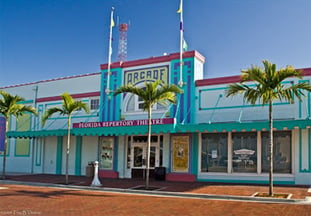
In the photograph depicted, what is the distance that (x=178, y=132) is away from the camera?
66.8ft

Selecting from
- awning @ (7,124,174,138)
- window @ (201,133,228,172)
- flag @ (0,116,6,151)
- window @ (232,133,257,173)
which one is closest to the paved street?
awning @ (7,124,174,138)

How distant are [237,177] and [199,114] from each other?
407 cm

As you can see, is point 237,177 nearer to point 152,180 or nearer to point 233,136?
point 233,136

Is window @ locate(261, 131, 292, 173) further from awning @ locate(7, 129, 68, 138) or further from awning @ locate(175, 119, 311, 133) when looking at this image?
awning @ locate(7, 129, 68, 138)

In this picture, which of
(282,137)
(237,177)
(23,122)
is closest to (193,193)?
(237,177)

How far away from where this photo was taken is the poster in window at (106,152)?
23562 millimetres

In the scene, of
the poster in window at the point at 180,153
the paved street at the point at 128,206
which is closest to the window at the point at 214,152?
the poster in window at the point at 180,153

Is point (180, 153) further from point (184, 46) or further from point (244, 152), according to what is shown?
point (184, 46)

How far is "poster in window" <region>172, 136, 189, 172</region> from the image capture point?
20.7m

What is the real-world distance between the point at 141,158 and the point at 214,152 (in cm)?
480

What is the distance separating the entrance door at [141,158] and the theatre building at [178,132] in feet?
0.20

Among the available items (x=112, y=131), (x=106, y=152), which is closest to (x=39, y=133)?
(x=106, y=152)

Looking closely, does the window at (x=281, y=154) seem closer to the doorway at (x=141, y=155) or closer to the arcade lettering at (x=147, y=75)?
the doorway at (x=141, y=155)

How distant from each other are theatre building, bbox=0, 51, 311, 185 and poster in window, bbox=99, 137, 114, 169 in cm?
6
